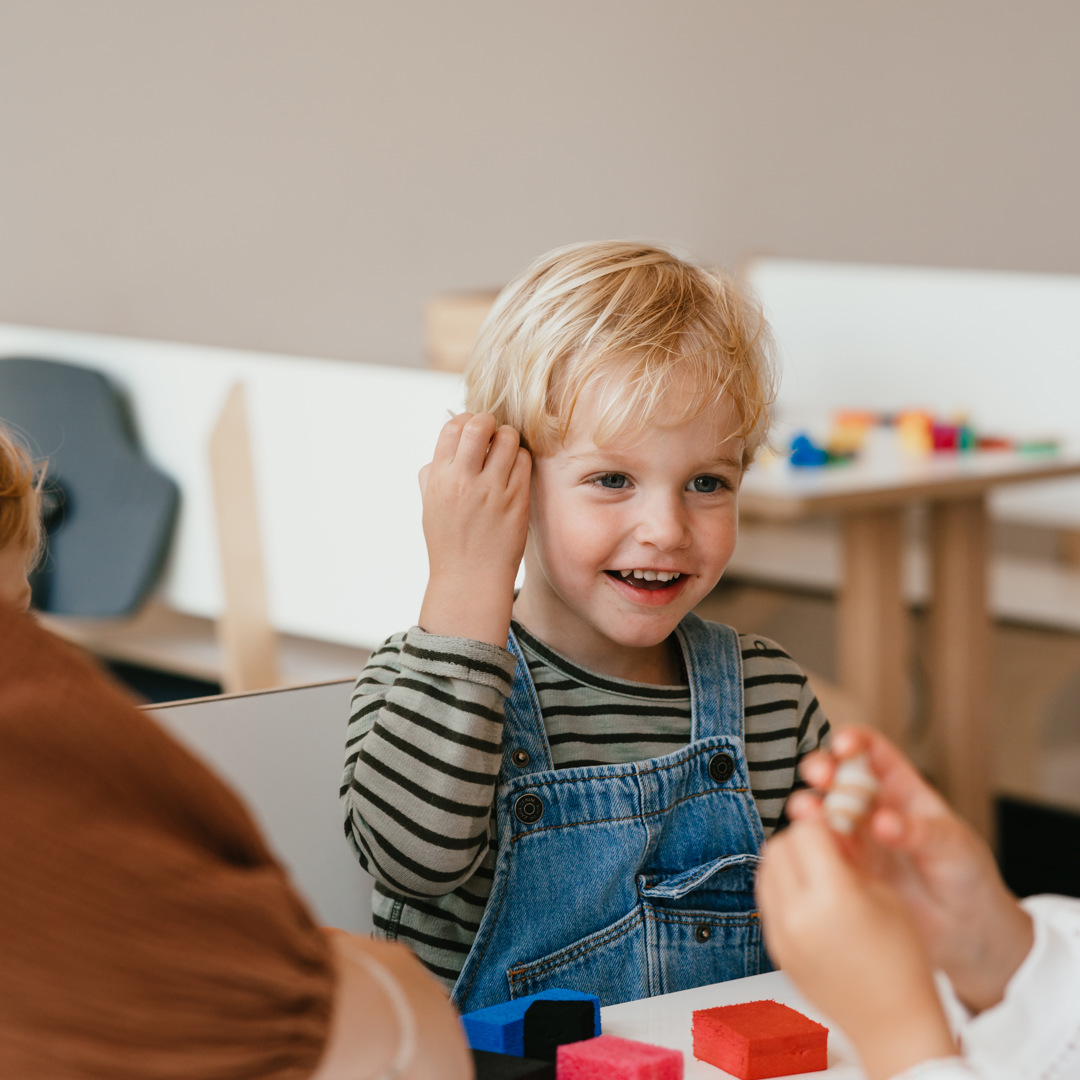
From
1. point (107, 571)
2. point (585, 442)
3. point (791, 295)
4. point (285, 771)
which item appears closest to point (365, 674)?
point (285, 771)

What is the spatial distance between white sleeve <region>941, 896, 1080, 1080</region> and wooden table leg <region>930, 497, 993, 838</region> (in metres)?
1.89

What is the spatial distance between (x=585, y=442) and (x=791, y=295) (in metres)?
2.54

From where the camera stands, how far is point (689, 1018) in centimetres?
68

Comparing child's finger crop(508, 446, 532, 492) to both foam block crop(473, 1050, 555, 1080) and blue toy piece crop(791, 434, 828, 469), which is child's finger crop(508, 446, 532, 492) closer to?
foam block crop(473, 1050, 555, 1080)

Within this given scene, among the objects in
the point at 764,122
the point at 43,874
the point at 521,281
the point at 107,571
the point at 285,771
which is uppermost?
the point at 764,122

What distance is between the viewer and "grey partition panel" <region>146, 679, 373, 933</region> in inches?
33.3

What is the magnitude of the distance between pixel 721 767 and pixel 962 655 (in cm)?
165

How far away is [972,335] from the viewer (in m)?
2.91

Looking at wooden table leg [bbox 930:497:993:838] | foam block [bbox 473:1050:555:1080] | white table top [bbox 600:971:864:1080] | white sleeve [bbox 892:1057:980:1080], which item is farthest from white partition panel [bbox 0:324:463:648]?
wooden table leg [bbox 930:497:993:838]

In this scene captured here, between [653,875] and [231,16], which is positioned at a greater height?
[231,16]

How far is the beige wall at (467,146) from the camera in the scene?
101 inches

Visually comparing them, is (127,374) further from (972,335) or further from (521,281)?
(972,335)

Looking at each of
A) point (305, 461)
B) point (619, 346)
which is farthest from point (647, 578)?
point (305, 461)

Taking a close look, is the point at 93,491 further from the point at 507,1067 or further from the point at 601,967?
the point at 507,1067
